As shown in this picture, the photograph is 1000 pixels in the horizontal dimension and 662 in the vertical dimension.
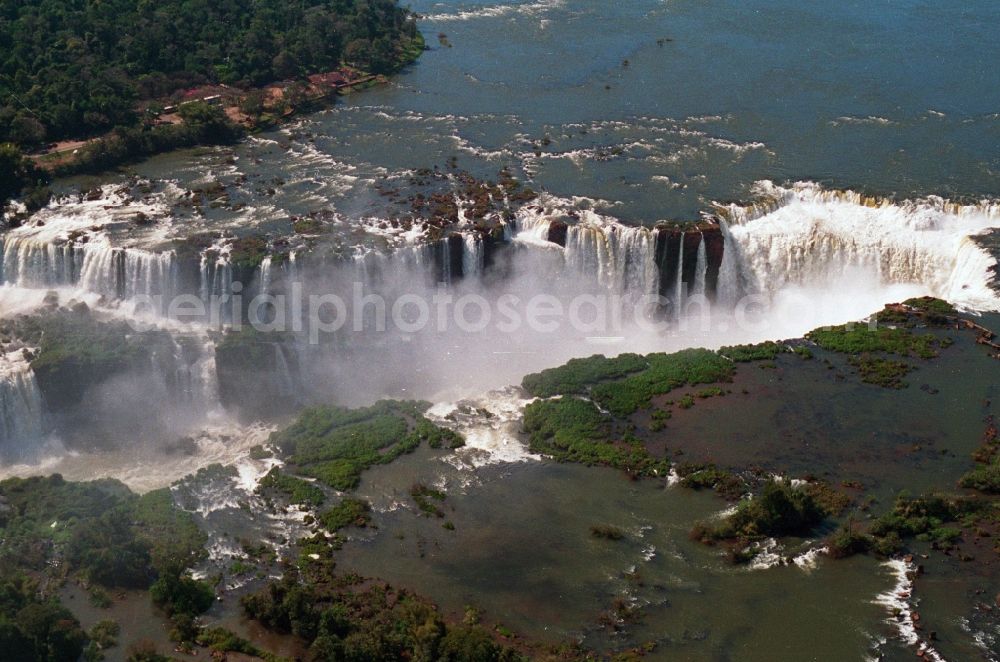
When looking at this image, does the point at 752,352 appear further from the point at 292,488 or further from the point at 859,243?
the point at 292,488

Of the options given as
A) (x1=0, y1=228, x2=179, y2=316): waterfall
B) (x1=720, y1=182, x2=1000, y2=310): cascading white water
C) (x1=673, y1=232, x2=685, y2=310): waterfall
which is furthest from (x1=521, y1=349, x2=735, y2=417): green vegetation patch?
(x1=0, y1=228, x2=179, y2=316): waterfall

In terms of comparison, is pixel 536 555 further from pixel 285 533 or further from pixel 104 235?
pixel 104 235

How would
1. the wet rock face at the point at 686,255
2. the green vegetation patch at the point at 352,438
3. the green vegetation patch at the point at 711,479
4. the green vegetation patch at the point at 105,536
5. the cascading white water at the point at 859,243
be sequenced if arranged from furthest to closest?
1. the cascading white water at the point at 859,243
2. the wet rock face at the point at 686,255
3. the green vegetation patch at the point at 352,438
4. the green vegetation patch at the point at 711,479
5. the green vegetation patch at the point at 105,536

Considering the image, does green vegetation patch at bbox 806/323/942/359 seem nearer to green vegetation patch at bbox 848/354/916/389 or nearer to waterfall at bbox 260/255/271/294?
green vegetation patch at bbox 848/354/916/389

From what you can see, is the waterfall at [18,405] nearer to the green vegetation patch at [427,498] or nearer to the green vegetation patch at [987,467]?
the green vegetation patch at [427,498]

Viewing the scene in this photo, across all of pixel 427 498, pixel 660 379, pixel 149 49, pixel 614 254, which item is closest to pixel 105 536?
pixel 427 498

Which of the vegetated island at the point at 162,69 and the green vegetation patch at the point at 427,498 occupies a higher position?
the vegetated island at the point at 162,69

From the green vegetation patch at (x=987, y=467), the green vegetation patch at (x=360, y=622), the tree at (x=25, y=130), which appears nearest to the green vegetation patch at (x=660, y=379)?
the green vegetation patch at (x=987, y=467)
